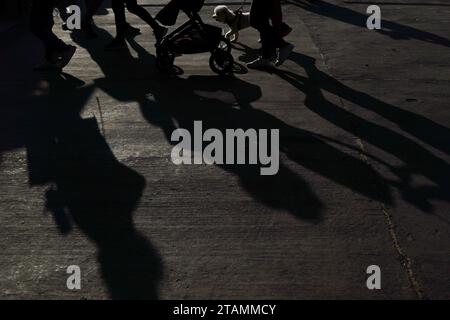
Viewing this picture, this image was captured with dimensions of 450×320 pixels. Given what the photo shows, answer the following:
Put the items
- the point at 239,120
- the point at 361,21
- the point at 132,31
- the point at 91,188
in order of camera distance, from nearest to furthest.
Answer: the point at 91,188, the point at 239,120, the point at 132,31, the point at 361,21

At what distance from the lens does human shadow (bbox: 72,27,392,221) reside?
595 cm

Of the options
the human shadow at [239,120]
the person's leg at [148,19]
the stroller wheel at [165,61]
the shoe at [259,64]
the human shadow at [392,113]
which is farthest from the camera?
the person's leg at [148,19]

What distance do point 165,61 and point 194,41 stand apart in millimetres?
473

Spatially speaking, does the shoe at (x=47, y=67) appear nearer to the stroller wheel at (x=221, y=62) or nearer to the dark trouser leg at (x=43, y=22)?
the dark trouser leg at (x=43, y=22)

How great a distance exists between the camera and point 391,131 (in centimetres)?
740

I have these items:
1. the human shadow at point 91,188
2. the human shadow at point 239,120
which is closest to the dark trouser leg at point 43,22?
the human shadow at point 239,120

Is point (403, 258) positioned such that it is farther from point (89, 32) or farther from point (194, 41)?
point (89, 32)

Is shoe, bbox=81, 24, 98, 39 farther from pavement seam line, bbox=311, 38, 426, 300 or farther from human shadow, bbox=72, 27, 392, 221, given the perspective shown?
pavement seam line, bbox=311, 38, 426, 300

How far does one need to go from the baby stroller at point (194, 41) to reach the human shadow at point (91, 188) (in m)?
1.50

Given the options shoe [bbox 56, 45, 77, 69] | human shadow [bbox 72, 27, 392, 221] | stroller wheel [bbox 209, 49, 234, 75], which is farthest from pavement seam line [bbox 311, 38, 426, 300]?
shoe [bbox 56, 45, 77, 69]

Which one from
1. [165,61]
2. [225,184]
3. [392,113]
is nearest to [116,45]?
[165,61]

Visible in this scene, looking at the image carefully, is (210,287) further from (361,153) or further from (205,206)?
(361,153)

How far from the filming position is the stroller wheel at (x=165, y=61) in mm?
9500

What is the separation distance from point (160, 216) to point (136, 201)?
35 centimetres
